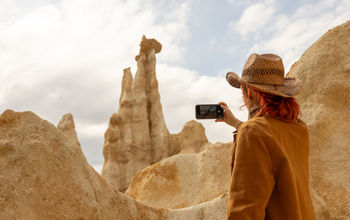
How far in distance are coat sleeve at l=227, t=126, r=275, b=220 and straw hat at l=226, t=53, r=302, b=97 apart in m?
0.32

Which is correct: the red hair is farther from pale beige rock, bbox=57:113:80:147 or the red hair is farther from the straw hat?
pale beige rock, bbox=57:113:80:147

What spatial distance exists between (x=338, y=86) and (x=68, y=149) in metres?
4.14

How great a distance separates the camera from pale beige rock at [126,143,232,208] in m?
9.16

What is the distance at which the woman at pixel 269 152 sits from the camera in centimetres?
142

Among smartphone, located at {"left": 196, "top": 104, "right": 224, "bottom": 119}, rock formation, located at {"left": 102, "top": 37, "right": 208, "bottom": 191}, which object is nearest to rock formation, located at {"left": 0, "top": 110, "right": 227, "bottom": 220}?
smartphone, located at {"left": 196, "top": 104, "right": 224, "bottom": 119}

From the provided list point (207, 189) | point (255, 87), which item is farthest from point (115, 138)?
point (255, 87)

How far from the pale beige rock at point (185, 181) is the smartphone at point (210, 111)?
6.70 meters

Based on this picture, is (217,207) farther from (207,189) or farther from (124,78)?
(124,78)

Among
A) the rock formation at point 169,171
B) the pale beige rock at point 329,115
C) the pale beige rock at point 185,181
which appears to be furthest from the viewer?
the pale beige rock at point 185,181

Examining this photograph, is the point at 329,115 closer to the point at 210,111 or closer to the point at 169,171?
the point at 210,111

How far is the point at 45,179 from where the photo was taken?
10.4 ft

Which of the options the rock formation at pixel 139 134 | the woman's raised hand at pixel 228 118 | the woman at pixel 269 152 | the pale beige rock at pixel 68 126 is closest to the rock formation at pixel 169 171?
the woman's raised hand at pixel 228 118

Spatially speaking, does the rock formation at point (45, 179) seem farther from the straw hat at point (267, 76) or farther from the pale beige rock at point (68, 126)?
the pale beige rock at point (68, 126)

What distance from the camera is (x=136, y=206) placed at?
12.8 ft
